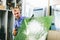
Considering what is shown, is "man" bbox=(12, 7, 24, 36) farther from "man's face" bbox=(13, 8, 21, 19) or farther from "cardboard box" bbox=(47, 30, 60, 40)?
"cardboard box" bbox=(47, 30, 60, 40)

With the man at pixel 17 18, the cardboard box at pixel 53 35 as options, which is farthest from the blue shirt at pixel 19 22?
the cardboard box at pixel 53 35

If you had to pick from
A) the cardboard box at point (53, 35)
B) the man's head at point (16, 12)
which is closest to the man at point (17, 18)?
the man's head at point (16, 12)

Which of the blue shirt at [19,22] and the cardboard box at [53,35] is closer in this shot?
the cardboard box at [53,35]

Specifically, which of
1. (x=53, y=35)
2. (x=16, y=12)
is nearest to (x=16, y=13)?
(x=16, y=12)

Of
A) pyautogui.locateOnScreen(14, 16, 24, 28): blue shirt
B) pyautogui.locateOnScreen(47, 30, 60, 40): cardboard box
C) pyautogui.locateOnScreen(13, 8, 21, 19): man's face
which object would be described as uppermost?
pyautogui.locateOnScreen(13, 8, 21, 19): man's face

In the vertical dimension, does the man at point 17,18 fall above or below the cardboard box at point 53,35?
above

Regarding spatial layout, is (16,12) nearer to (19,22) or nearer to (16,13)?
(16,13)

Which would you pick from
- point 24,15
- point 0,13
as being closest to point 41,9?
point 24,15

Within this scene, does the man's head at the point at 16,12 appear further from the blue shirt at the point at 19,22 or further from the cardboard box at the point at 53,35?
the cardboard box at the point at 53,35

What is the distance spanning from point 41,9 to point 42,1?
0.30 ft

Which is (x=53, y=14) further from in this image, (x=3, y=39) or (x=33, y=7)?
(x=3, y=39)

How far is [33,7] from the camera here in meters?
1.22

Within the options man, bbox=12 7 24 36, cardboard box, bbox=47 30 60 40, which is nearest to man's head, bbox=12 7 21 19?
man, bbox=12 7 24 36

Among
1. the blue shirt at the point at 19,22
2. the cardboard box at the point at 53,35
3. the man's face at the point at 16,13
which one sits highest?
the man's face at the point at 16,13
